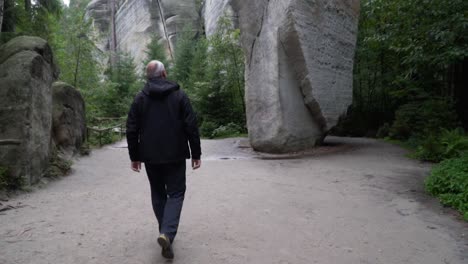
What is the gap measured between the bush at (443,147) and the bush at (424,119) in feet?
4.84

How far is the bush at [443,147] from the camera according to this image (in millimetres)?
8227

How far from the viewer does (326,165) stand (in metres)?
8.79

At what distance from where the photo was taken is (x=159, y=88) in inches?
138

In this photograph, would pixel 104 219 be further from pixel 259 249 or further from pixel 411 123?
pixel 411 123

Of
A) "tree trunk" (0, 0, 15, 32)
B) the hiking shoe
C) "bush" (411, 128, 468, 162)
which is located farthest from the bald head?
"tree trunk" (0, 0, 15, 32)

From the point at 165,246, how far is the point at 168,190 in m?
0.56

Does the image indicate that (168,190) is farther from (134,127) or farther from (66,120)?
(66,120)

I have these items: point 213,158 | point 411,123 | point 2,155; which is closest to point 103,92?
point 213,158

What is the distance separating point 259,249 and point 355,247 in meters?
1.02

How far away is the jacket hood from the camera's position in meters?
3.51

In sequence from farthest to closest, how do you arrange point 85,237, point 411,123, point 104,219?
point 411,123, point 104,219, point 85,237

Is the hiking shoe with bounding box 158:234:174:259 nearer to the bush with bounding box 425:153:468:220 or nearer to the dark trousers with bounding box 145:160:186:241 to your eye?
the dark trousers with bounding box 145:160:186:241

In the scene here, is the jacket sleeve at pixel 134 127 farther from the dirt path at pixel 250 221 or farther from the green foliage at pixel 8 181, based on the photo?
the green foliage at pixel 8 181

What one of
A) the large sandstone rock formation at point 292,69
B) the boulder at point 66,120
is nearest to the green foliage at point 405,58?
the large sandstone rock formation at point 292,69
